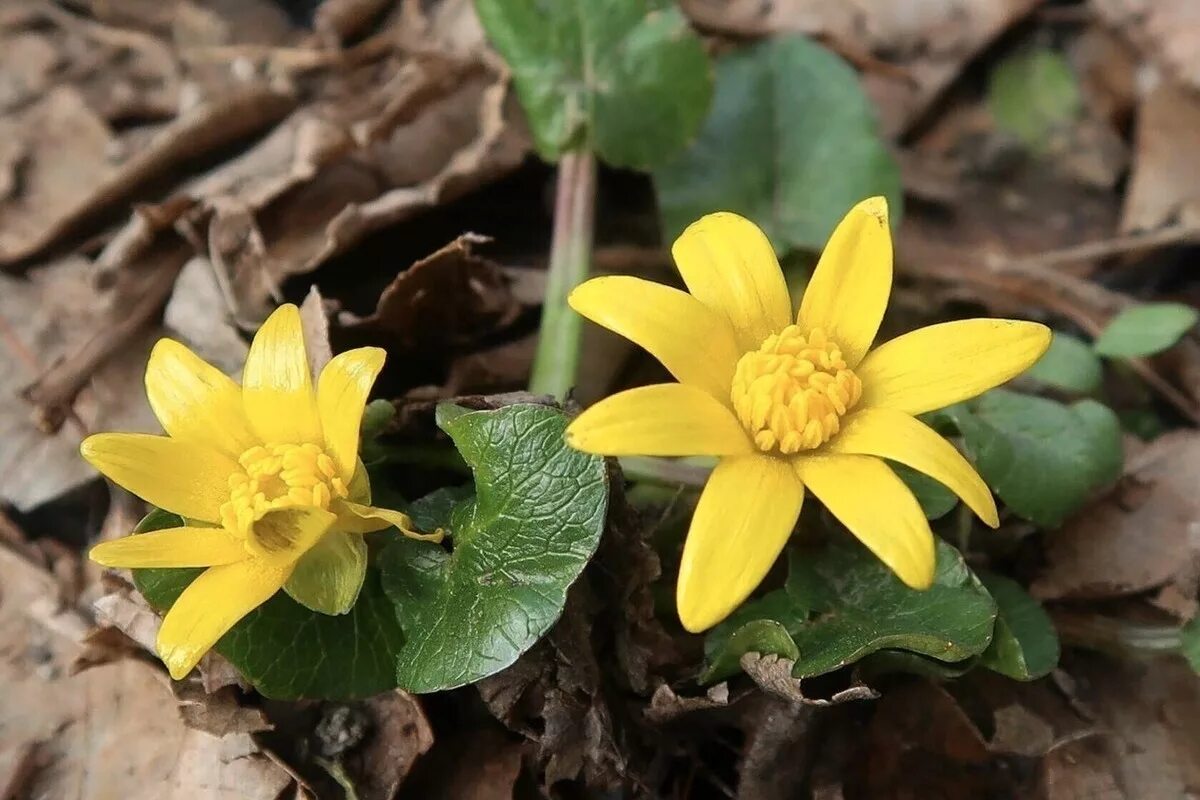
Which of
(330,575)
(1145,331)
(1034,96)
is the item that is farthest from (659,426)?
(1034,96)

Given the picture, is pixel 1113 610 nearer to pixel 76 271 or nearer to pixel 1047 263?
pixel 1047 263

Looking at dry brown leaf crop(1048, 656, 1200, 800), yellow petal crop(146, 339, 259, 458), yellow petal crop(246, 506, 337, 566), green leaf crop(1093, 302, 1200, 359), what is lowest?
dry brown leaf crop(1048, 656, 1200, 800)

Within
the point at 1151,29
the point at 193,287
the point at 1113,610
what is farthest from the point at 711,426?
the point at 1151,29

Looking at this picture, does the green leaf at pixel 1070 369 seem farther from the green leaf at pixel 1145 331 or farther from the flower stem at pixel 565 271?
the flower stem at pixel 565 271

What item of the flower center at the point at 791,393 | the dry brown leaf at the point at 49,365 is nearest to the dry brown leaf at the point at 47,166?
the dry brown leaf at the point at 49,365

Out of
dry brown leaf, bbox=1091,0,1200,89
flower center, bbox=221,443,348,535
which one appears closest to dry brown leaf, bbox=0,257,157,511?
flower center, bbox=221,443,348,535

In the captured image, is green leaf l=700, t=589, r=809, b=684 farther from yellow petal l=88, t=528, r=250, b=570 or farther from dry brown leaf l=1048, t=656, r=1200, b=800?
yellow petal l=88, t=528, r=250, b=570
